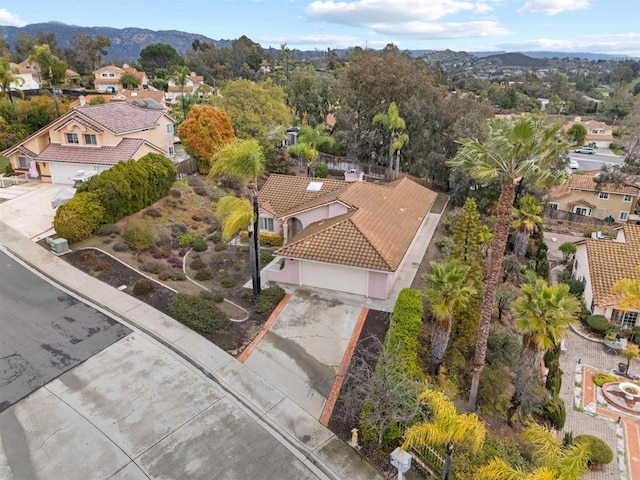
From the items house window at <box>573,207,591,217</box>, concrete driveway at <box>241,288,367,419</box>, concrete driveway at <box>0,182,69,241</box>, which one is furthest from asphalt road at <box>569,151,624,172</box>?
concrete driveway at <box>0,182,69,241</box>

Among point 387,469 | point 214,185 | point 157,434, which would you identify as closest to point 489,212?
point 214,185

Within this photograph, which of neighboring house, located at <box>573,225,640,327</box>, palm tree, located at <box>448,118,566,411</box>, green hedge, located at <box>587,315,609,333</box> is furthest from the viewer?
neighboring house, located at <box>573,225,640,327</box>

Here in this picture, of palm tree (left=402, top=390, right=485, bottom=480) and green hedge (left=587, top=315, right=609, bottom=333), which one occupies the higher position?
palm tree (left=402, top=390, right=485, bottom=480)

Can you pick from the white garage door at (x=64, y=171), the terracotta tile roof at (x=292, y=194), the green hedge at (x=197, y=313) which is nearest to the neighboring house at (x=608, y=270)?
the terracotta tile roof at (x=292, y=194)

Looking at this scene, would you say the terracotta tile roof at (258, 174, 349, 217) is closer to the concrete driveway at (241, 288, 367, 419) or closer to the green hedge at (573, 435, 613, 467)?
the concrete driveway at (241, 288, 367, 419)

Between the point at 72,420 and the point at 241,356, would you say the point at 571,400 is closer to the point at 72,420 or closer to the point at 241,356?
the point at 241,356

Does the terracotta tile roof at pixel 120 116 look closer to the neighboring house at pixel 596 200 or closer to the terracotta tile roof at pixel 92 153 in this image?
the terracotta tile roof at pixel 92 153

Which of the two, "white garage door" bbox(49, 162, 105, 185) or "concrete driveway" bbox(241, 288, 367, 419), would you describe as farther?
"white garage door" bbox(49, 162, 105, 185)
